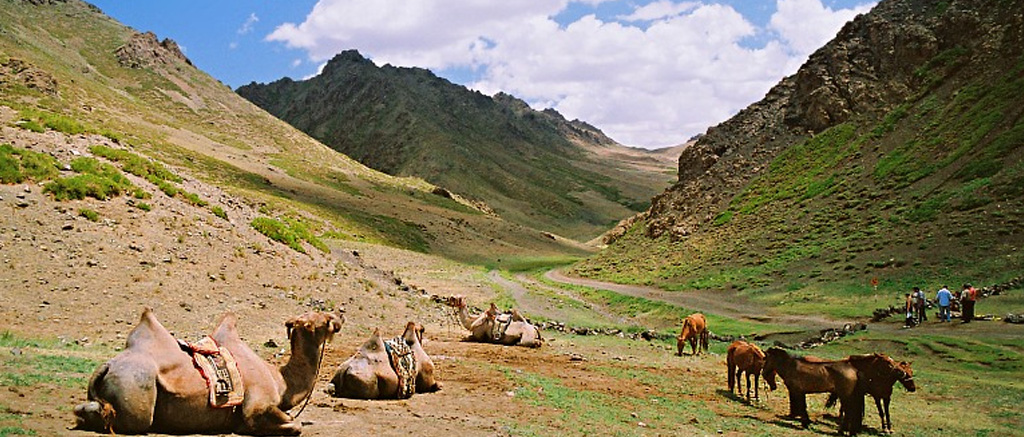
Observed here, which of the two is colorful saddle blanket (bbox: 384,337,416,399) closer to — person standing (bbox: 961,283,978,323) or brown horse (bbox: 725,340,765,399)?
brown horse (bbox: 725,340,765,399)

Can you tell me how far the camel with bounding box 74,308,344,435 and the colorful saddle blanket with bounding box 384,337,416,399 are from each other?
10.5 feet

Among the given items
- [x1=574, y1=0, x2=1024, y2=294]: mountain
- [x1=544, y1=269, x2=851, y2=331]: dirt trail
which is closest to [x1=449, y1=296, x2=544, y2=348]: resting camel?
[x1=544, y1=269, x2=851, y2=331]: dirt trail

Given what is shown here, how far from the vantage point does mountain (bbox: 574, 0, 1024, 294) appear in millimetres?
38562

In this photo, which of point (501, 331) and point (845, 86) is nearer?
point (501, 331)

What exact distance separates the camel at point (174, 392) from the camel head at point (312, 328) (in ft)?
0.05

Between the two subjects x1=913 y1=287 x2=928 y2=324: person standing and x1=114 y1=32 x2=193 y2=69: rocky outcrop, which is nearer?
x1=913 y1=287 x2=928 y2=324: person standing

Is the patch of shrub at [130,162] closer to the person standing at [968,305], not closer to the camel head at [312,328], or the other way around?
the camel head at [312,328]

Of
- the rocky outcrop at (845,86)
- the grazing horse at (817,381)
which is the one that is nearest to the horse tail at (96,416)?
the grazing horse at (817,381)

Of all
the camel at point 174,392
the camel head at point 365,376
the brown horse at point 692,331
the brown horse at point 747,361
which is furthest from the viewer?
the brown horse at point 692,331

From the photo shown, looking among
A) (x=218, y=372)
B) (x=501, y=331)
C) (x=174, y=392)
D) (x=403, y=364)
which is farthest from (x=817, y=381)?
(x=174, y=392)

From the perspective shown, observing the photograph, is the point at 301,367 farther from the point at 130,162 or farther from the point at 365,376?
the point at 130,162

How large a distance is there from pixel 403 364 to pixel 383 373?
397 mm

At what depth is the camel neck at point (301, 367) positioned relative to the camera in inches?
333

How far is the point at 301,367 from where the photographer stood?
853 centimetres
